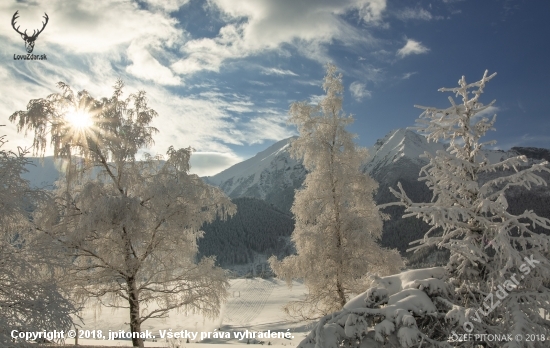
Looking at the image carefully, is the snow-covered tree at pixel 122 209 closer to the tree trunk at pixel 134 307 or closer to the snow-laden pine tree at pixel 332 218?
the tree trunk at pixel 134 307

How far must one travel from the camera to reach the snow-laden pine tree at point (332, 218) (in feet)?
35.8

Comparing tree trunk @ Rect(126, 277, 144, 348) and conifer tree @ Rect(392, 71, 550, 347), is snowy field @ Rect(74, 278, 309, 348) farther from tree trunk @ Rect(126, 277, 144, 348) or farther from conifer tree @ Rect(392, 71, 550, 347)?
conifer tree @ Rect(392, 71, 550, 347)

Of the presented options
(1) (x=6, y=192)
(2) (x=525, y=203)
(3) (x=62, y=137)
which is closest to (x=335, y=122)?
(3) (x=62, y=137)

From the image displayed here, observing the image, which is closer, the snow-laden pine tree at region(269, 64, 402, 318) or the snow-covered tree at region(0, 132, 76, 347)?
the snow-covered tree at region(0, 132, 76, 347)

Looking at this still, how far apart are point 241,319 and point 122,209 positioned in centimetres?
5391

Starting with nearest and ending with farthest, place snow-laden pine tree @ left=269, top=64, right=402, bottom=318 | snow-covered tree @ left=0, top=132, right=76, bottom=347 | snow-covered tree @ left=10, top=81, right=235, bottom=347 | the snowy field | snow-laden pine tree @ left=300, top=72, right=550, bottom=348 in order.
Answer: snow-laden pine tree @ left=300, top=72, right=550, bottom=348
snow-covered tree @ left=0, top=132, right=76, bottom=347
snow-covered tree @ left=10, top=81, right=235, bottom=347
snow-laden pine tree @ left=269, top=64, right=402, bottom=318
the snowy field

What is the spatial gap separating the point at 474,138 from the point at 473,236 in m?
1.82

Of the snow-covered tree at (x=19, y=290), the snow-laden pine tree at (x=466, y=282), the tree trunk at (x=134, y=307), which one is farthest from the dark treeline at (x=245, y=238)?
the snow-laden pine tree at (x=466, y=282)

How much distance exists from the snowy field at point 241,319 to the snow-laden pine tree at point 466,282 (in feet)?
71.8

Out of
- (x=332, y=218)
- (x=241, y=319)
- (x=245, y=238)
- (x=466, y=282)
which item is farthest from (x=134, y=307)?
(x=245, y=238)

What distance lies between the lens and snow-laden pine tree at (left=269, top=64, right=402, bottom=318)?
430 inches

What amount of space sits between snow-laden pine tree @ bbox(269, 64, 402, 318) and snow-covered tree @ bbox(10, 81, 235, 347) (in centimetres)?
271

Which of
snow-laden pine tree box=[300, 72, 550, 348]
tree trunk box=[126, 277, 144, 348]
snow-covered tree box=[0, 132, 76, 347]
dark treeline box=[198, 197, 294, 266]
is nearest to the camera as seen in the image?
snow-laden pine tree box=[300, 72, 550, 348]

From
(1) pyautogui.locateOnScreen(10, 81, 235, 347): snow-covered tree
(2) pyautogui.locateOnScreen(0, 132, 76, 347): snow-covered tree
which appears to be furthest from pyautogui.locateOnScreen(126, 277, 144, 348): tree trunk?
(2) pyautogui.locateOnScreen(0, 132, 76, 347): snow-covered tree
